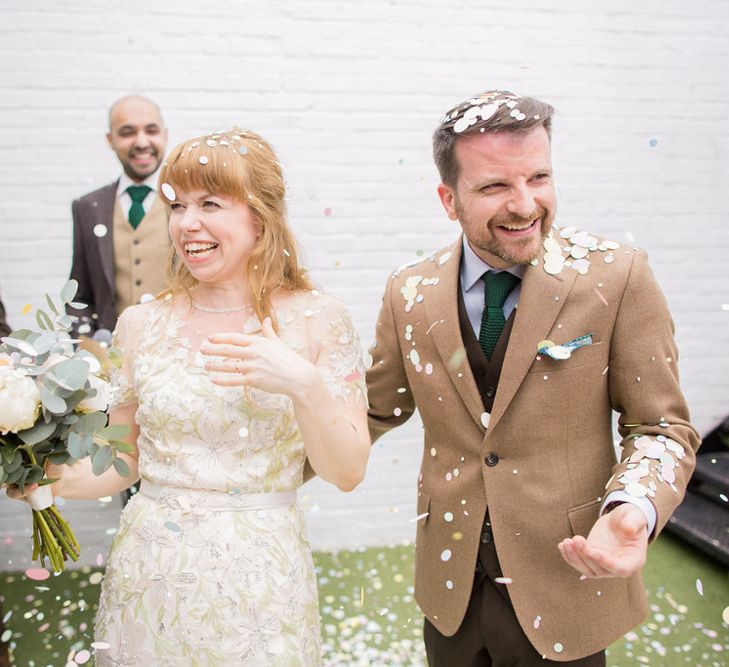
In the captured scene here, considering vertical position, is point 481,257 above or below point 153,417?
above

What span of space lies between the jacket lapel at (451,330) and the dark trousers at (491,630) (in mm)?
273

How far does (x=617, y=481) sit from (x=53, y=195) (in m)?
2.45

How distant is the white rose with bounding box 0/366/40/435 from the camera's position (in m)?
1.18

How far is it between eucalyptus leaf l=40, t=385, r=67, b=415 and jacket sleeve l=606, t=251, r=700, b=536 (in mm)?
989

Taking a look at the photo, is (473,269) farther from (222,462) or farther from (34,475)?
(34,475)

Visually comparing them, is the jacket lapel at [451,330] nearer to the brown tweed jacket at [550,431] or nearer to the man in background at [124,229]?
the brown tweed jacket at [550,431]

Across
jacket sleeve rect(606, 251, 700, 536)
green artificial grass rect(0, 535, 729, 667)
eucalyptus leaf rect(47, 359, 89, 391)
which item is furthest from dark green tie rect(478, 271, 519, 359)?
green artificial grass rect(0, 535, 729, 667)

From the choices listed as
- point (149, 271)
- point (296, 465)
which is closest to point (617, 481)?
point (296, 465)

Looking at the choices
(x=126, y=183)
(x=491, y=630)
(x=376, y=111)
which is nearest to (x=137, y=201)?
(x=126, y=183)

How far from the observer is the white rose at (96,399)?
4.36 feet

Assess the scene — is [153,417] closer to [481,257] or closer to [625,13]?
[481,257]

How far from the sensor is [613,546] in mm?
1186

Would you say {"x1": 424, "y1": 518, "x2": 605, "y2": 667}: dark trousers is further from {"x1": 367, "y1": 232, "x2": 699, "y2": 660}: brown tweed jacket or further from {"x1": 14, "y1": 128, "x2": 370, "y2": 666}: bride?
{"x1": 14, "y1": 128, "x2": 370, "y2": 666}: bride

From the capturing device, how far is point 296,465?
1.50m
